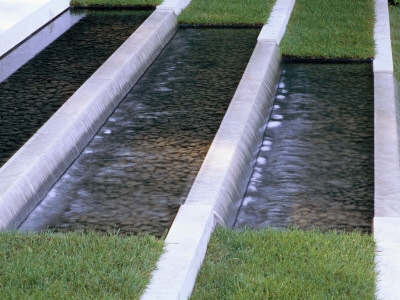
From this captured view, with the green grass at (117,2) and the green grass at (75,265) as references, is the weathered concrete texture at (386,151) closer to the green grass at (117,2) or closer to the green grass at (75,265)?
the green grass at (75,265)

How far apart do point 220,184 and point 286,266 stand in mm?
1221

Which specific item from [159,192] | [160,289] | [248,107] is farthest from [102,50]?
[160,289]

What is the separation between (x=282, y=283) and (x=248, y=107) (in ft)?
10.4

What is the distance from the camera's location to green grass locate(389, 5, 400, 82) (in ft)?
27.8

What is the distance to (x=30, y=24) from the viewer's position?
9898 mm

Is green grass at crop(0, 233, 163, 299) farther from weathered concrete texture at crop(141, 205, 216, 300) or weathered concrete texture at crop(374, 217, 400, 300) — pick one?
weathered concrete texture at crop(374, 217, 400, 300)

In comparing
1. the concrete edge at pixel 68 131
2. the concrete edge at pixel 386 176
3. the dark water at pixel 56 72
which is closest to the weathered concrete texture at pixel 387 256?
the concrete edge at pixel 386 176

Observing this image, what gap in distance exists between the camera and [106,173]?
589 cm

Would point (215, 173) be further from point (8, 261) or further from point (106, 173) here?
point (8, 261)

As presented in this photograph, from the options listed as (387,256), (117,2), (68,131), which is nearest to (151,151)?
(68,131)

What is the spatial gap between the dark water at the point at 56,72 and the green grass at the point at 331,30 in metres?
2.56

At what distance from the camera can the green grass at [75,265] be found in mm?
3693

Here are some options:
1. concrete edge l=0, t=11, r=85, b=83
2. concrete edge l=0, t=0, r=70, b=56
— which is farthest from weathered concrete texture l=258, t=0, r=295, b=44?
concrete edge l=0, t=0, r=70, b=56

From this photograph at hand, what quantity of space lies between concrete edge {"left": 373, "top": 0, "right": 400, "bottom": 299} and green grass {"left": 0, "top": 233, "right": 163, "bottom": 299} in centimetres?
149
